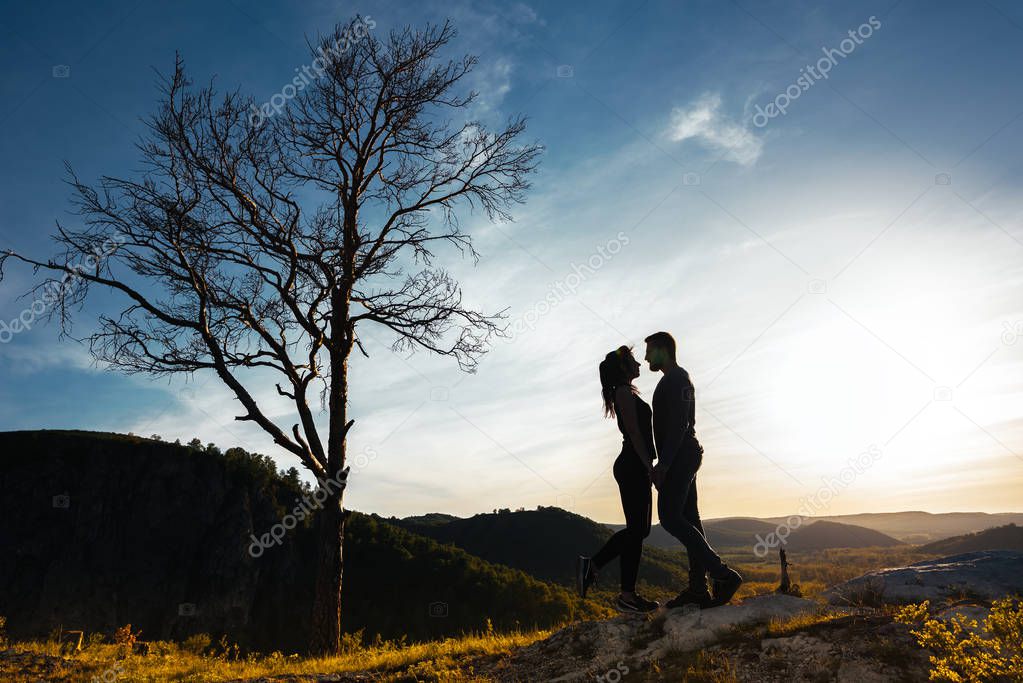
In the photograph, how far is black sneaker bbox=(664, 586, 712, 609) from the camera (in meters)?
5.30

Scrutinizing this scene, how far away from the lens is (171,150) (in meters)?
9.72

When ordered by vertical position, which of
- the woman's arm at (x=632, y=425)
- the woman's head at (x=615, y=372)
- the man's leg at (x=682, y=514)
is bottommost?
the man's leg at (x=682, y=514)

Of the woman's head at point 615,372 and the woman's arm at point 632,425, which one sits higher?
the woman's head at point 615,372

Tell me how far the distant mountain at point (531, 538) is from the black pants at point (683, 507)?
243 ft

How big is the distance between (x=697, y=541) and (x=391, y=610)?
67.3 metres

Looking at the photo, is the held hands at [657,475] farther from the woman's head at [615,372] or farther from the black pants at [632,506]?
the woman's head at [615,372]

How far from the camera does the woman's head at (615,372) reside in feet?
17.8

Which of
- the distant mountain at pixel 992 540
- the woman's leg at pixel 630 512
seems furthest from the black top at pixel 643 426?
the distant mountain at pixel 992 540

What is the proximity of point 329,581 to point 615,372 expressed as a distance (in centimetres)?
693

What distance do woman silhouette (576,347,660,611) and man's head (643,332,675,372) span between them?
6.9 inches

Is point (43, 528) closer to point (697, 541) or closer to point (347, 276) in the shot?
point (347, 276)

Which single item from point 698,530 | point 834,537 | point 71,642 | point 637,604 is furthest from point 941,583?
point 834,537

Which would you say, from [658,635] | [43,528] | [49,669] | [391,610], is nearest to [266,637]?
[391,610]

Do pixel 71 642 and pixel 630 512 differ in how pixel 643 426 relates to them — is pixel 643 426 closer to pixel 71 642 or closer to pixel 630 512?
pixel 630 512
